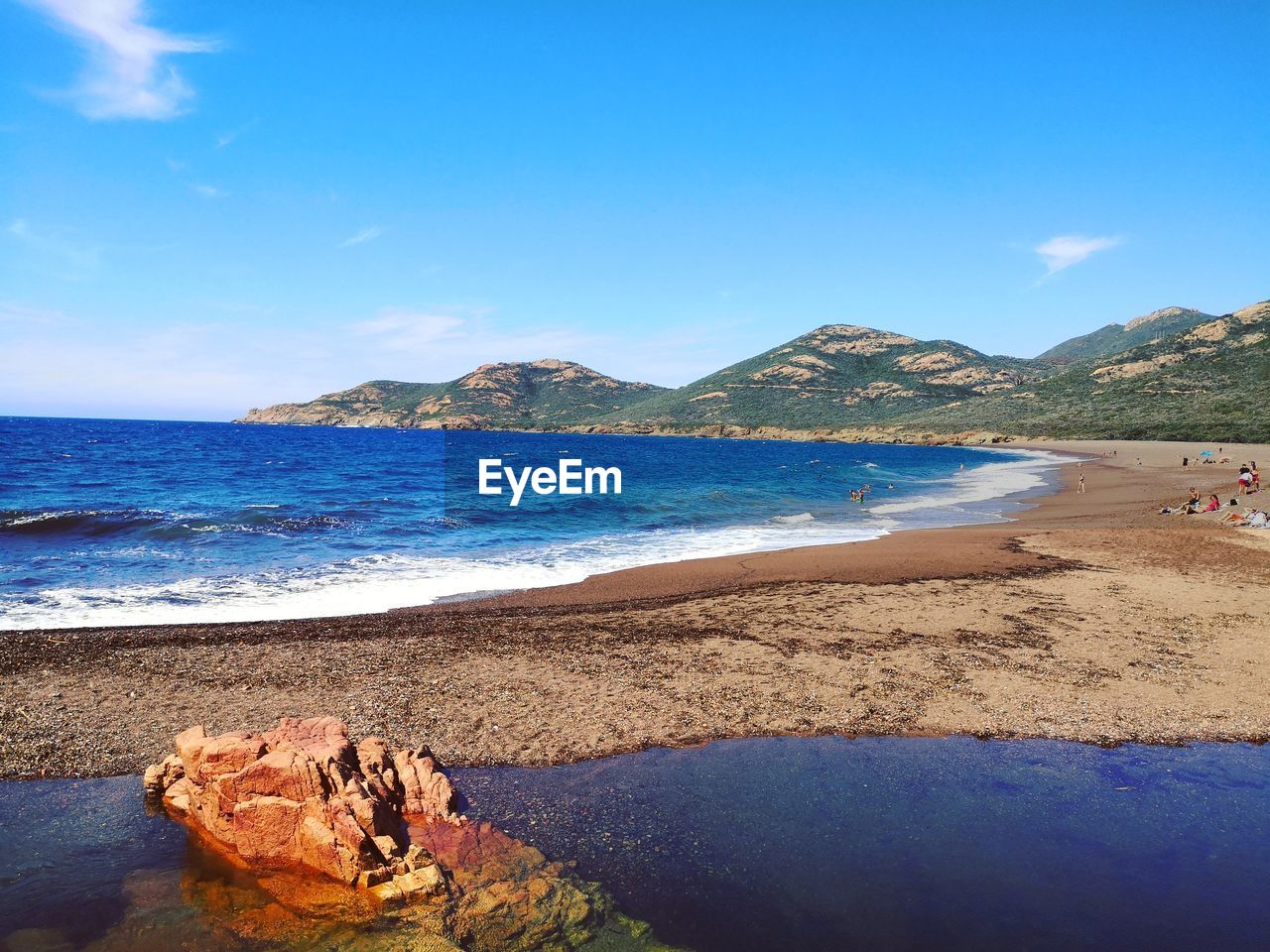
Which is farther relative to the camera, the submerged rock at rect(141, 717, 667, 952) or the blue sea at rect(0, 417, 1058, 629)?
the blue sea at rect(0, 417, 1058, 629)

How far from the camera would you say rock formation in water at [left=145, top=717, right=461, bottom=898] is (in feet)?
20.0

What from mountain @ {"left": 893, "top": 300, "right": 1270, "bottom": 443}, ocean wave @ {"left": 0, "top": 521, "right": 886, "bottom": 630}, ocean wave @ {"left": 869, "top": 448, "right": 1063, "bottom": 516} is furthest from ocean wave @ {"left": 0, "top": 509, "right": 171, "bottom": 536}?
mountain @ {"left": 893, "top": 300, "right": 1270, "bottom": 443}

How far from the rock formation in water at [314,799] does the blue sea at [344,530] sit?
28.9ft

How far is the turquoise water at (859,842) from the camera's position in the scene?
5.70 meters

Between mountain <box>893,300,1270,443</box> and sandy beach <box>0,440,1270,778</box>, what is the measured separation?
92.1 metres

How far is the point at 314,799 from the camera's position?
20.9ft

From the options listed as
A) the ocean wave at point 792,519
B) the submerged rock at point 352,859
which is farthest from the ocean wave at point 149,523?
the submerged rock at point 352,859

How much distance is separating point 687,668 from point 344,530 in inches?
832

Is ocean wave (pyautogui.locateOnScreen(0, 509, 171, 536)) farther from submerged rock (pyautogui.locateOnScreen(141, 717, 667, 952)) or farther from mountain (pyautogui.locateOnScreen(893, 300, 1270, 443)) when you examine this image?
mountain (pyautogui.locateOnScreen(893, 300, 1270, 443))

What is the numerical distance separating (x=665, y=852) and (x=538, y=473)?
5691 centimetres

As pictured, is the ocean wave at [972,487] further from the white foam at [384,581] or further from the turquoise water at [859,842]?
the turquoise water at [859,842]

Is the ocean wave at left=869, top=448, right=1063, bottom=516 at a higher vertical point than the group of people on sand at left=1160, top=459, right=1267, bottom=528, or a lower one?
lower

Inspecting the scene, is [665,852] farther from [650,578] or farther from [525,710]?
[650,578]

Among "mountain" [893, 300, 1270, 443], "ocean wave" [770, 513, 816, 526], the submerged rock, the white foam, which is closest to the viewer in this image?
the submerged rock
